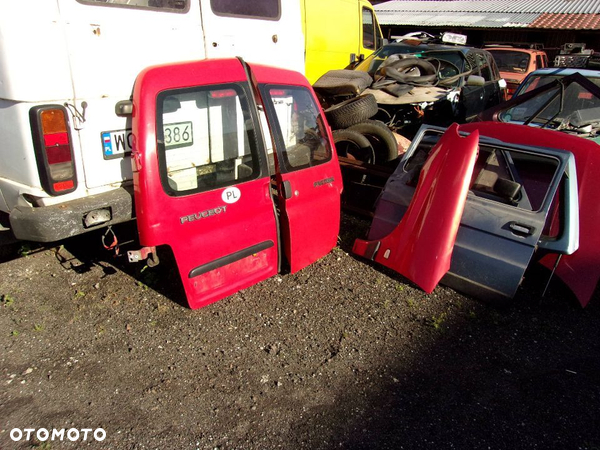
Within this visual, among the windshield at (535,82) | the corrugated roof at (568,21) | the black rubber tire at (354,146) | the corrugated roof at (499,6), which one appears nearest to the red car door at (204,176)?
the black rubber tire at (354,146)

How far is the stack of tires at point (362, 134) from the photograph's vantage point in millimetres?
5371

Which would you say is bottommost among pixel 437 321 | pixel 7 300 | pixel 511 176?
pixel 437 321

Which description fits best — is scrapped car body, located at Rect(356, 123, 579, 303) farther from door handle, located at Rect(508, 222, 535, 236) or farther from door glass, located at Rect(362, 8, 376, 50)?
door glass, located at Rect(362, 8, 376, 50)

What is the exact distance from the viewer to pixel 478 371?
3.00 m

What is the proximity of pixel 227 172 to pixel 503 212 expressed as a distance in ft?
7.24

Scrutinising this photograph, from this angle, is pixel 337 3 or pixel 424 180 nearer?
pixel 424 180

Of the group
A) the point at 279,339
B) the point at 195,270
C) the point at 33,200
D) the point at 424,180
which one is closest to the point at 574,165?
A: the point at 424,180

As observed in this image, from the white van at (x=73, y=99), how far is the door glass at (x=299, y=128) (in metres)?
0.80

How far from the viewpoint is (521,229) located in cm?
347

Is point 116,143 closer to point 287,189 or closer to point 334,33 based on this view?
point 287,189

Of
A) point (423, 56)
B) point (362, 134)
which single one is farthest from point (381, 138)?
point (423, 56)

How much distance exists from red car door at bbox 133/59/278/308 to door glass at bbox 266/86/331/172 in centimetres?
25

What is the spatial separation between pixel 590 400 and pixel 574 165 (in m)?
1.85

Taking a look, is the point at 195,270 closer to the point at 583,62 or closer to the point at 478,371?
the point at 478,371
